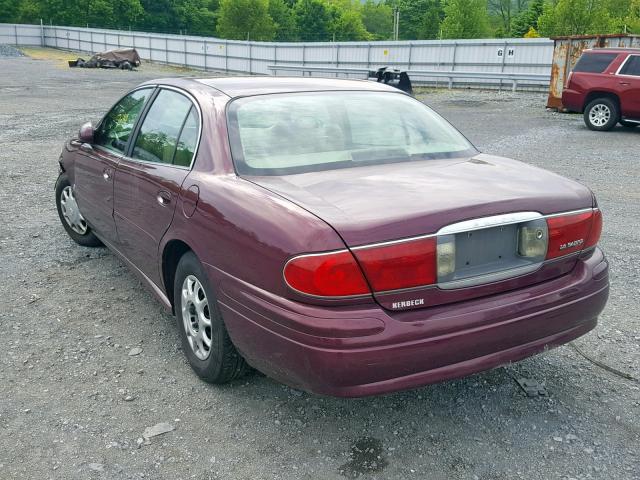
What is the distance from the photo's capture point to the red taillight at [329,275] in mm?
2443

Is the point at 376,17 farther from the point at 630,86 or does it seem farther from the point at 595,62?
the point at 630,86

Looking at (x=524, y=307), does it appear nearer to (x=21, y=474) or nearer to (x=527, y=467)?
(x=527, y=467)

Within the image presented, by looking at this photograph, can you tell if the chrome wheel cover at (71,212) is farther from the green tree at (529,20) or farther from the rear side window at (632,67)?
the green tree at (529,20)

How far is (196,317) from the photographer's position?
3.40 meters

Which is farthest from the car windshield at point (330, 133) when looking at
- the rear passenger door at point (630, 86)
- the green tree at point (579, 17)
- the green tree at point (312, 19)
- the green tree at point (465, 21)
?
the green tree at point (312, 19)

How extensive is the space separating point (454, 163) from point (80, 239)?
3695 mm

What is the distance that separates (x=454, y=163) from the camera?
338 cm

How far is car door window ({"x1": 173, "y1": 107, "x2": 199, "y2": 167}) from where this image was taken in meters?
3.45

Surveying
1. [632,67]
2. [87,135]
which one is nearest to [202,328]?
[87,135]

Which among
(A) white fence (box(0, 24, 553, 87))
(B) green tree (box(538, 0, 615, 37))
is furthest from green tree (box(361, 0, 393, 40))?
(A) white fence (box(0, 24, 553, 87))

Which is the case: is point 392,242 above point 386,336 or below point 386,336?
above

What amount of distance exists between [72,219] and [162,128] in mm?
2206

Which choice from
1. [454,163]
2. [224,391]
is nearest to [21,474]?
[224,391]

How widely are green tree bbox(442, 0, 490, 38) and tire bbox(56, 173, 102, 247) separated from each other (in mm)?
71869
